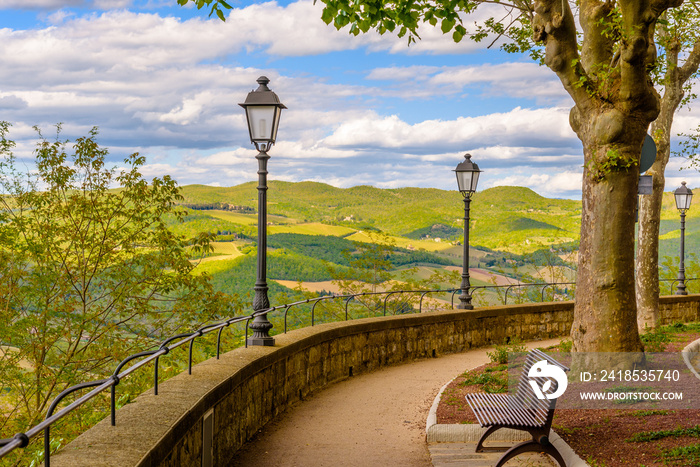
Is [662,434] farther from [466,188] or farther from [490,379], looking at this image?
[466,188]

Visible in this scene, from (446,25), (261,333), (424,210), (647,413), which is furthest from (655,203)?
(424,210)

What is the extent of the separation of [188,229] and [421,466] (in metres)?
12.6

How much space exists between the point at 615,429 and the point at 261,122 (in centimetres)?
535

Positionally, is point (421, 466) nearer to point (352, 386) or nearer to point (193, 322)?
point (352, 386)

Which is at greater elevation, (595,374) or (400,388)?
(595,374)

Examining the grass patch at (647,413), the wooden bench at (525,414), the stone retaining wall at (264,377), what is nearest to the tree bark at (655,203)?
the stone retaining wall at (264,377)

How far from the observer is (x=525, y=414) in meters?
5.49

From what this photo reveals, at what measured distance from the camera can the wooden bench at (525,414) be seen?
207 inches

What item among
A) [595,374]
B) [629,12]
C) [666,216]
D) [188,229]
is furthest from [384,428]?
[666,216]

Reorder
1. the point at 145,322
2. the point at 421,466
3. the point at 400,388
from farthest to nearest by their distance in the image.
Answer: the point at 145,322 < the point at 400,388 < the point at 421,466

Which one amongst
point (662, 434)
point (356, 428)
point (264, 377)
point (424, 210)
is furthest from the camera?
point (424, 210)

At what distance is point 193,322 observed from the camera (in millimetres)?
15398

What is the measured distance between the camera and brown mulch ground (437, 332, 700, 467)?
5.28m

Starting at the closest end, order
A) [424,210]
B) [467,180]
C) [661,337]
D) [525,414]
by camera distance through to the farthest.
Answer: [525,414] → [661,337] → [467,180] → [424,210]
